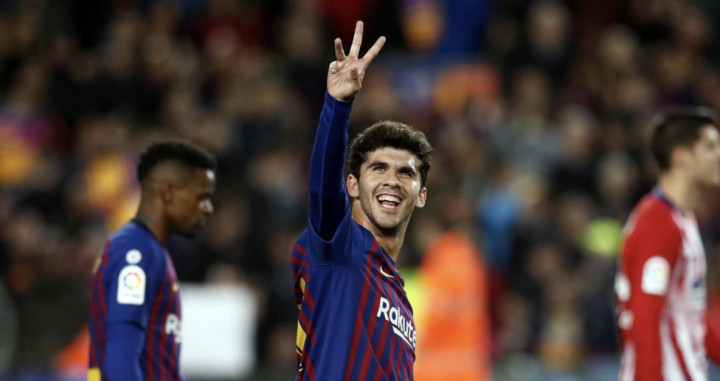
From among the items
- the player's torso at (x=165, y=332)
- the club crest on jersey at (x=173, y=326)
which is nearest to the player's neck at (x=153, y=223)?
the player's torso at (x=165, y=332)

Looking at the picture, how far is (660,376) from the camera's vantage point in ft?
20.2

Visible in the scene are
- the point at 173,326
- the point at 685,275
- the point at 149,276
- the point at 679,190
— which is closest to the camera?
the point at 149,276

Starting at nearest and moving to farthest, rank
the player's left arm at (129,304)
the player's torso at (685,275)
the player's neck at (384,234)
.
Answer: the player's neck at (384,234) < the player's left arm at (129,304) < the player's torso at (685,275)

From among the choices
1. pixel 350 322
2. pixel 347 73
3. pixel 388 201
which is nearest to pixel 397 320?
pixel 350 322

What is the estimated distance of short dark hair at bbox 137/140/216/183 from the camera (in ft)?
19.0

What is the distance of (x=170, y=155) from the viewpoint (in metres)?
5.81

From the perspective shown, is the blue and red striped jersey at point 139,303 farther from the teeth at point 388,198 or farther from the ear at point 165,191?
the teeth at point 388,198

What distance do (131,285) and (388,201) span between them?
142cm

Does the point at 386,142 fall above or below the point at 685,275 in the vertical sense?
above

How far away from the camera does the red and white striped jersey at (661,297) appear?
6172 mm

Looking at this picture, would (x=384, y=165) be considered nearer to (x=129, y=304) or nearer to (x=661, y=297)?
(x=129, y=304)

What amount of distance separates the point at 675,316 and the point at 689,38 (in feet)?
26.9

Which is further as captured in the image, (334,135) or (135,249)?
(135,249)

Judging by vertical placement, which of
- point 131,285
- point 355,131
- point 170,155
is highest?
point 355,131
